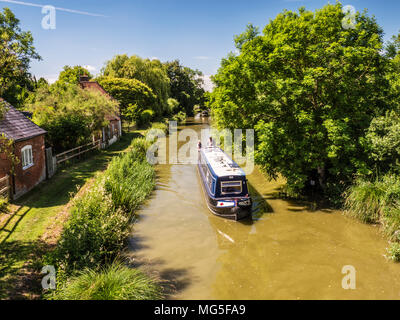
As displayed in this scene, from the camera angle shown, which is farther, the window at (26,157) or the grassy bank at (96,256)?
the window at (26,157)

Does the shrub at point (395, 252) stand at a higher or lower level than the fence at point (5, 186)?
lower

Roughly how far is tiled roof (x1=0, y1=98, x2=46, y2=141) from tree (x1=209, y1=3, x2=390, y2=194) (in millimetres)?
11050

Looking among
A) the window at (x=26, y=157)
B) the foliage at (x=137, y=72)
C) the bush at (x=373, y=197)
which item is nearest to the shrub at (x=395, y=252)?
the bush at (x=373, y=197)

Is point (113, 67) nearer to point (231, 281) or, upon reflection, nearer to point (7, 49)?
point (7, 49)

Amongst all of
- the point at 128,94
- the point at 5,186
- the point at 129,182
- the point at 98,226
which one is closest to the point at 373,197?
the point at 98,226

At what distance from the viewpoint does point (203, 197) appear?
56.9 feet

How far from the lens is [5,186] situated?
12.8 metres

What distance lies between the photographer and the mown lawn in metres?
7.67

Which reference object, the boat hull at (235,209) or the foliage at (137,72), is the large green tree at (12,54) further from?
the foliage at (137,72)

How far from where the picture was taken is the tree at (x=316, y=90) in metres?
13.5

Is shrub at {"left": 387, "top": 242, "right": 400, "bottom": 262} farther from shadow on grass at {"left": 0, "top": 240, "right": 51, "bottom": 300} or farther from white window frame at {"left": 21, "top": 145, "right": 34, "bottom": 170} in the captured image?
white window frame at {"left": 21, "top": 145, "right": 34, "bottom": 170}

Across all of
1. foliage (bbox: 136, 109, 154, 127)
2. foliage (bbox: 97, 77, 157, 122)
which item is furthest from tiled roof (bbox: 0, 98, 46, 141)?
foliage (bbox: 136, 109, 154, 127)

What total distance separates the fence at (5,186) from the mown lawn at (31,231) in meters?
0.60

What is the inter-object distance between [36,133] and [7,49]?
8468 mm
